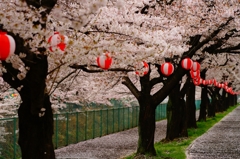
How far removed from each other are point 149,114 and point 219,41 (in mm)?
4531

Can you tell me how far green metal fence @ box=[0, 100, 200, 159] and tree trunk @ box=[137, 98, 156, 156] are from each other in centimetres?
488

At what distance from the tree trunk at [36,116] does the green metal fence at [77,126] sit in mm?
6954

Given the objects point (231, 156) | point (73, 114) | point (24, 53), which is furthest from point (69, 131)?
point (24, 53)

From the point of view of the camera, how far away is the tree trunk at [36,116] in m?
8.05

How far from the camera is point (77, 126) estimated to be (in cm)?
2217

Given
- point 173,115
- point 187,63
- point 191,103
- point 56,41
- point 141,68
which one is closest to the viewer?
point 56,41

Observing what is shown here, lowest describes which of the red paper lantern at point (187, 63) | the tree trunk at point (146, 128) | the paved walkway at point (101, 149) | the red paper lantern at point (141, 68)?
the paved walkway at point (101, 149)

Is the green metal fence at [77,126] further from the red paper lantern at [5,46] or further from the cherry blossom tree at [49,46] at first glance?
the red paper lantern at [5,46]

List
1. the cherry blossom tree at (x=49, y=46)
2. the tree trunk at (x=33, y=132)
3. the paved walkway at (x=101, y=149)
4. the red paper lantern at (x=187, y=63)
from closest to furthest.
→ the cherry blossom tree at (x=49, y=46) < the tree trunk at (x=33, y=132) < the red paper lantern at (x=187, y=63) < the paved walkway at (x=101, y=149)

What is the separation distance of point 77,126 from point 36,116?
1380 cm

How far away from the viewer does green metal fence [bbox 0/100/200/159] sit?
1560 centimetres

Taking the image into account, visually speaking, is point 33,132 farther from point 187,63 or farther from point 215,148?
point 215,148

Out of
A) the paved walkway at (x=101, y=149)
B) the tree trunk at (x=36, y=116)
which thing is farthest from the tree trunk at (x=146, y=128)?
the tree trunk at (x=36, y=116)

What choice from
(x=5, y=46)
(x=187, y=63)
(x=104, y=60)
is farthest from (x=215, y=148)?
(x=5, y=46)
